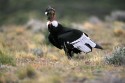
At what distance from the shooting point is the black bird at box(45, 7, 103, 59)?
49.0 feet

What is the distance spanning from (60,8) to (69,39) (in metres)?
35.5

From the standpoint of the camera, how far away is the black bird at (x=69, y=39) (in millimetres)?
14922

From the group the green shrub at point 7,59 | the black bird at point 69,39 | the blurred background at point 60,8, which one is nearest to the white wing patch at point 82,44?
the black bird at point 69,39

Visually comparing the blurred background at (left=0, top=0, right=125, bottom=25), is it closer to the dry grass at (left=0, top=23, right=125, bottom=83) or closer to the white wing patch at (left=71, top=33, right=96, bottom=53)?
the dry grass at (left=0, top=23, right=125, bottom=83)

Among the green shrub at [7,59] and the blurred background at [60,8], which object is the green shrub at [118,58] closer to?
the green shrub at [7,59]

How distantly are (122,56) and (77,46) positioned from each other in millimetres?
1648

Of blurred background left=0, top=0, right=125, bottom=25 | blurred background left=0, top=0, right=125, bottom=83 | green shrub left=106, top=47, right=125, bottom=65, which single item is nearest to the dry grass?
blurred background left=0, top=0, right=125, bottom=83

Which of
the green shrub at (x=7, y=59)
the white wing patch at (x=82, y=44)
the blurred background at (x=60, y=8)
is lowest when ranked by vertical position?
the green shrub at (x=7, y=59)

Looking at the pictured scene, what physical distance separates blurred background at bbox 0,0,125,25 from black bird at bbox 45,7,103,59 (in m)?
29.0

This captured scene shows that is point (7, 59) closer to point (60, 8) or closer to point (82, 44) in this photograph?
point (82, 44)

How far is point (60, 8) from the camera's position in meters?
50.3

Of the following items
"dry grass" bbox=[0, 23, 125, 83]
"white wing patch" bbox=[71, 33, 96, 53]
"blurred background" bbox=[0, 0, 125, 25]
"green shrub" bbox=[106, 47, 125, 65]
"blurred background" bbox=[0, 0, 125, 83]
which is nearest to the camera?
"dry grass" bbox=[0, 23, 125, 83]

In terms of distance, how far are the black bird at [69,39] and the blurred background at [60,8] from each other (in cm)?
2901

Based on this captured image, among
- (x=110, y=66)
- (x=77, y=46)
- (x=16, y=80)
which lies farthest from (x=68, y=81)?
(x=77, y=46)
